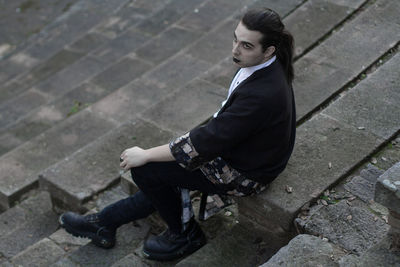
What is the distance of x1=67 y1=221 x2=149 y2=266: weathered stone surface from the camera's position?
350cm

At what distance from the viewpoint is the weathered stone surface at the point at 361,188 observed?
10.2ft

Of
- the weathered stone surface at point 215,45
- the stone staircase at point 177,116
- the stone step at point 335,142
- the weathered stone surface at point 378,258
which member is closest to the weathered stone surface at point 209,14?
the stone staircase at point 177,116

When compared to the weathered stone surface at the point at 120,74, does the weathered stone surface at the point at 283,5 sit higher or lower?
higher

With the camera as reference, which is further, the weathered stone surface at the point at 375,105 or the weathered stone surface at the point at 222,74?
the weathered stone surface at the point at 222,74

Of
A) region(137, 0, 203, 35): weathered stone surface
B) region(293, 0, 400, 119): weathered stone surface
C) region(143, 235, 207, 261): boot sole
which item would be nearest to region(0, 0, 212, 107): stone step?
region(137, 0, 203, 35): weathered stone surface

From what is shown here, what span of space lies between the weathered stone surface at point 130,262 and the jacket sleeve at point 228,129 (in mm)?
884

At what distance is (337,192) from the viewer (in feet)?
Result: 10.3

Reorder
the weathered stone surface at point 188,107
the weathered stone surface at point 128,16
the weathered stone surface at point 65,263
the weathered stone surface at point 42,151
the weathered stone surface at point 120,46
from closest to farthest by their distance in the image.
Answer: the weathered stone surface at point 65,263 → the weathered stone surface at point 188,107 → the weathered stone surface at point 42,151 → the weathered stone surface at point 120,46 → the weathered stone surface at point 128,16

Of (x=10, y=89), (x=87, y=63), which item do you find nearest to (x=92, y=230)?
(x=87, y=63)

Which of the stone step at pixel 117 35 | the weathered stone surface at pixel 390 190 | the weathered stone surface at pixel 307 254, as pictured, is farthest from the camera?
the stone step at pixel 117 35

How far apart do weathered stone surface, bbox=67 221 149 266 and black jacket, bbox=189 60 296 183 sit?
1.12 meters

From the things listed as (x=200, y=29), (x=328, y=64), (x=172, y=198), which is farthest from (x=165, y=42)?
(x=172, y=198)

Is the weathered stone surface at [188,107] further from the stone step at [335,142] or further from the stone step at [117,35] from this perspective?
the stone step at [117,35]

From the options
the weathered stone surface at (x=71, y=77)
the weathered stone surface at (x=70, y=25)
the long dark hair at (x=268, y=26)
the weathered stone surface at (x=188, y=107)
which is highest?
the long dark hair at (x=268, y=26)
